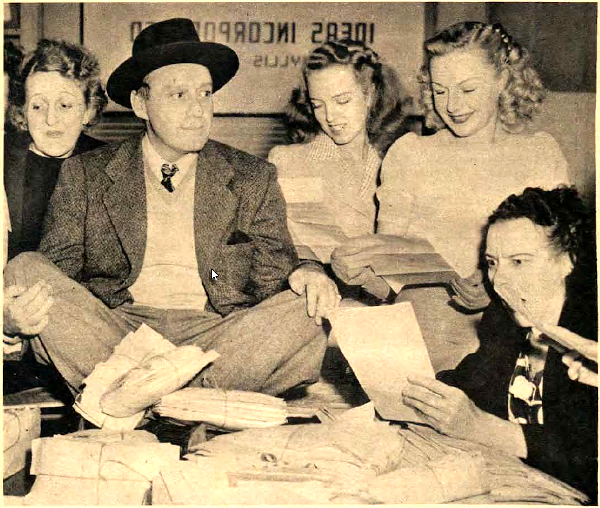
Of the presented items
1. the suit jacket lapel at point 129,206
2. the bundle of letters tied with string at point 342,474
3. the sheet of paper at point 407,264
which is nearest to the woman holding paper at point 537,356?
the bundle of letters tied with string at point 342,474

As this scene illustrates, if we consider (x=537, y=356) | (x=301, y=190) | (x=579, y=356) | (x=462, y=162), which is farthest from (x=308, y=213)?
(x=579, y=356)

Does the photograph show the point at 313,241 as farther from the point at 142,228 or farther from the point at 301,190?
the point at 142,228

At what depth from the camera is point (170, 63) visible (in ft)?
12.8

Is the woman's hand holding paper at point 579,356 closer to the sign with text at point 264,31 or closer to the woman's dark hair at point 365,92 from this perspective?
the woman's dark hair at point 365,92

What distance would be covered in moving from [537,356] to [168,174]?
5.01 feet

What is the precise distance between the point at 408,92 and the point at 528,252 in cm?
82

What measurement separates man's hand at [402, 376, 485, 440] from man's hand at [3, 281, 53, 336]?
1344 millimetres

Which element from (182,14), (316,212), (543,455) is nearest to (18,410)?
(316,212)

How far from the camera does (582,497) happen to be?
351 centimetres

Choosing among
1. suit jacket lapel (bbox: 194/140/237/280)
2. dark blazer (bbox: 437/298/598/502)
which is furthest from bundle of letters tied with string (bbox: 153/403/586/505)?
suit jacket lapel (bbox: 194/140/237/280)

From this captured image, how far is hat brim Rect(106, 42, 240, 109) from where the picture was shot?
390cm

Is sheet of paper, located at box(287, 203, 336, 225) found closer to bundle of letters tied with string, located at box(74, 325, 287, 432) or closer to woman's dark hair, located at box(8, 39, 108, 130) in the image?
bundle of letters tied with string, located at box(74, 325, 287, 432)

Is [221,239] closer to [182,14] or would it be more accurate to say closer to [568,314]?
[182,14]

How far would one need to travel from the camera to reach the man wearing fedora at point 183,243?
3.81 m
